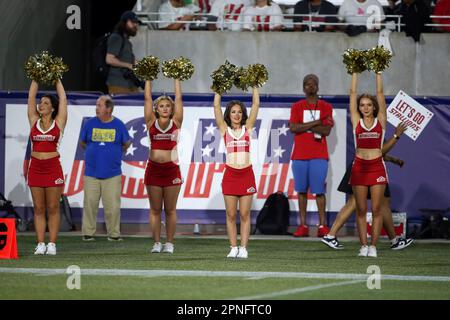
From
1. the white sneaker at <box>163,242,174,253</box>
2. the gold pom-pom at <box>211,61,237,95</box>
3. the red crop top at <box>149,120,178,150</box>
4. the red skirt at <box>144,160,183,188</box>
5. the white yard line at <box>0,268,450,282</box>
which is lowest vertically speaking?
the white sneaker at <box>163,242,174,253</box>

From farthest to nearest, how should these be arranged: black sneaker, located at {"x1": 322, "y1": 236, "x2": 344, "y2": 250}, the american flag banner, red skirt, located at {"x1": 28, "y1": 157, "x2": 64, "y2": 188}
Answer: the american flag banner
black sneaker, located at {"x1": 322, "y1": 236, "x2": 344, "y2": 250}
red skirt, located at {"x1": 28, "y1": 157, "x2": 64, "y2": 188}

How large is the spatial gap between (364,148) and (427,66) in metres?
6.69

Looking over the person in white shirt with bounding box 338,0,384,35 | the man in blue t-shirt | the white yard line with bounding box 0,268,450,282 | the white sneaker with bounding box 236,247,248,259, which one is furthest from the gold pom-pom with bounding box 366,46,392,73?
the person in white shirt with bounding box 338,0,384,35

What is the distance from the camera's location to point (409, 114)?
55.6 ft

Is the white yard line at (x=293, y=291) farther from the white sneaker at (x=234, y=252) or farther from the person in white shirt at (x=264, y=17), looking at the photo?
the person in white shirt at (x=264, y=17)

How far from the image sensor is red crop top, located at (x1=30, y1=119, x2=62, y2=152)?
13602 millimetres

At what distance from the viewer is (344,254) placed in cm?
1409

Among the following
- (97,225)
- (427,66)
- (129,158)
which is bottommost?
(97,225)

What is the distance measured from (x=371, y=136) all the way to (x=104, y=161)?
437 centimetres

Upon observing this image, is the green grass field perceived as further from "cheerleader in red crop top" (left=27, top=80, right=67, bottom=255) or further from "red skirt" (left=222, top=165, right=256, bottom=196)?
"red skirt" (left=222, top=165, right=256, bottom=196)

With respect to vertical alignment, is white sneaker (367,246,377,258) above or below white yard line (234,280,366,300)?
below

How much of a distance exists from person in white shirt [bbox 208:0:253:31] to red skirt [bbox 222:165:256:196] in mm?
7521
